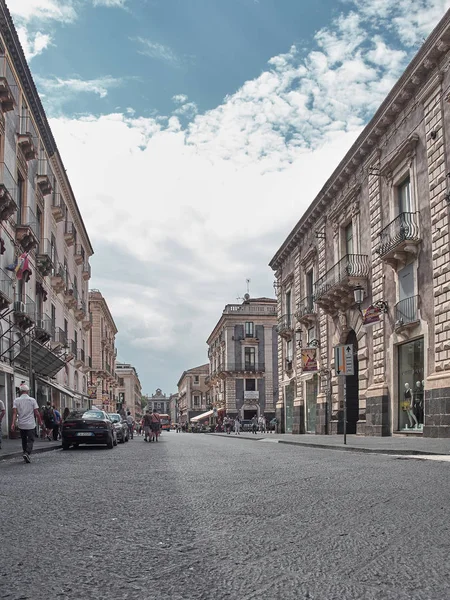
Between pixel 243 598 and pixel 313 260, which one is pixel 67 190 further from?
pixel 243 598

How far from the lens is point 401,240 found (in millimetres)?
20734

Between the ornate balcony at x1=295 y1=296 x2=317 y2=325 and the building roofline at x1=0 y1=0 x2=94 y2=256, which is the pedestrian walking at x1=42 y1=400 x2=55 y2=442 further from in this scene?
the building roofline at x1=0 y1=0 x2=94 y2=256

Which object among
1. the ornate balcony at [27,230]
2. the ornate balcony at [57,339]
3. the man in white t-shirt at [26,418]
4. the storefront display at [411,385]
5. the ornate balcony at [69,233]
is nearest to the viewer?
the man in white t-shirt at [26,418]

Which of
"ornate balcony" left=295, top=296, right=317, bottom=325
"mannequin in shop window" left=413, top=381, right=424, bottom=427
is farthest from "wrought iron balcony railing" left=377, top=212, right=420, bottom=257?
"ornate balcony" left=295, top=296, right=317, bottom=325

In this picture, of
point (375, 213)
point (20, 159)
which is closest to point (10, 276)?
point (20, 159)

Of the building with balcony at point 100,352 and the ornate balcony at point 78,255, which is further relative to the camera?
the building with balcony at point 100,352

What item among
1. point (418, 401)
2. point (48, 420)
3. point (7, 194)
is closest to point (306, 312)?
point (418, 401)

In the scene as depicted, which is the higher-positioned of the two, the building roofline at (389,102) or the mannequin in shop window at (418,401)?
the building roofline at (389,102)

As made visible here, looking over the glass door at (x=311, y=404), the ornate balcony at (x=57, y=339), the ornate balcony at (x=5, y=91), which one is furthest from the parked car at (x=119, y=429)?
the ornate balcony at (x=5, y=91)

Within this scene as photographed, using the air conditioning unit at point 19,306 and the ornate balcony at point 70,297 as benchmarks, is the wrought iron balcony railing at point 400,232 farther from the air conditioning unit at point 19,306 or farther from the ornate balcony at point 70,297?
the ornate balcony at point 70,297

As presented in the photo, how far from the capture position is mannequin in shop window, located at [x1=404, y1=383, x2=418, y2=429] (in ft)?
67.9

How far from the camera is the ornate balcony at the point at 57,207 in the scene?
120 ft

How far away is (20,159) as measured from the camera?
90.3 feet

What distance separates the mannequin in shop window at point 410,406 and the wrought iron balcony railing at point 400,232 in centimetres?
465
